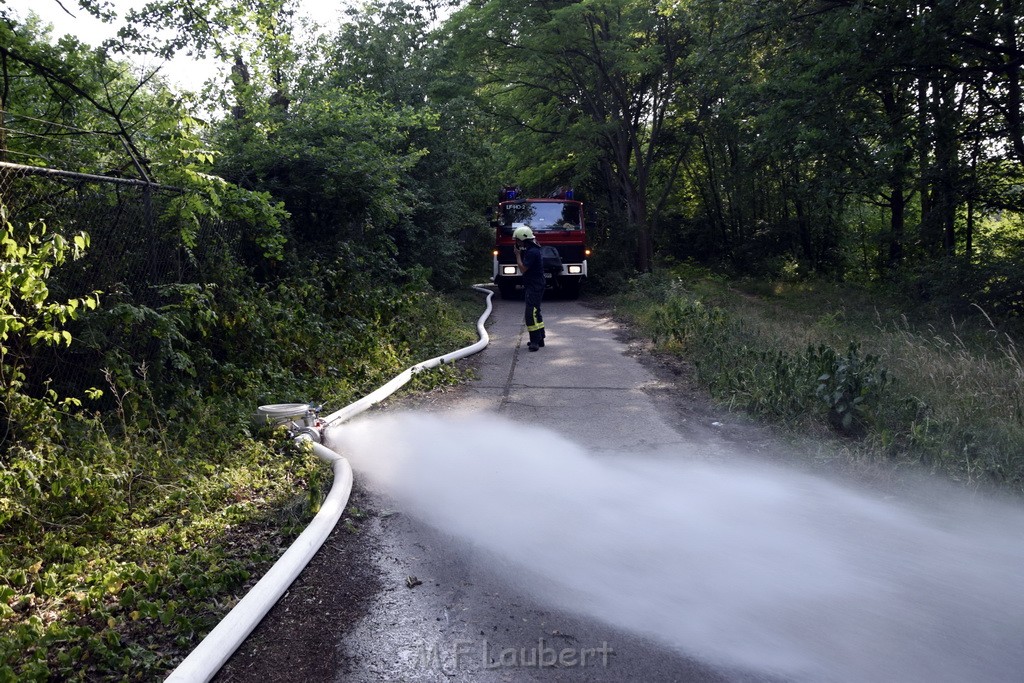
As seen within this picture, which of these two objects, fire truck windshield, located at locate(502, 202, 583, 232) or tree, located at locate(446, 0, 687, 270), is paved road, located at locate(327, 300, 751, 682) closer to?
fire truck windshield, located at locate(502, 202, 583, 232)

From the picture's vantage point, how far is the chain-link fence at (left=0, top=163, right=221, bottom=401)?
645 cm

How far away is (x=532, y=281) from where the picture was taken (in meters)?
13.2

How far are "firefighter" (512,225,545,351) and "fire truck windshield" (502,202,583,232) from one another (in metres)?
9.70

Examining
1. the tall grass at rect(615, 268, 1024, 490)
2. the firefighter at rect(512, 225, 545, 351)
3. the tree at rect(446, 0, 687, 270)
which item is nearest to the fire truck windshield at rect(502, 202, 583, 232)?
the tree at rect(446, 0, 687, 270)

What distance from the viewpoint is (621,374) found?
11422 mm

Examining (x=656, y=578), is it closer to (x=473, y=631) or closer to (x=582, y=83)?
(x=473, y=631)

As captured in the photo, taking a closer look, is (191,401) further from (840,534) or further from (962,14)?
(962,14)

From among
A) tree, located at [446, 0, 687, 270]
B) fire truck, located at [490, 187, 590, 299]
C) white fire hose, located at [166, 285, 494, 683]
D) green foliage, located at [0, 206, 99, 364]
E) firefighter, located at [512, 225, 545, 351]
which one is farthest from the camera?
tree, located at [446, 0, 687, 270]

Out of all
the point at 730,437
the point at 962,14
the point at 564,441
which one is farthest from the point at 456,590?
the point at 962,14

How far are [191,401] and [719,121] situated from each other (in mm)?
24139

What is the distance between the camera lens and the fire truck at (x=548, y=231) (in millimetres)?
23078

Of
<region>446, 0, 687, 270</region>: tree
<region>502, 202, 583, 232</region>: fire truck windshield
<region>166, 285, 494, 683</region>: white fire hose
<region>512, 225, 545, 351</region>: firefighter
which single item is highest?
<region>446, 0, 687, 270</region>: tree

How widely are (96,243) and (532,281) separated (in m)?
7.07

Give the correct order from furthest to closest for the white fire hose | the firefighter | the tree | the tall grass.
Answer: the tree, the firefighter, the tall grass, the white fire hose
